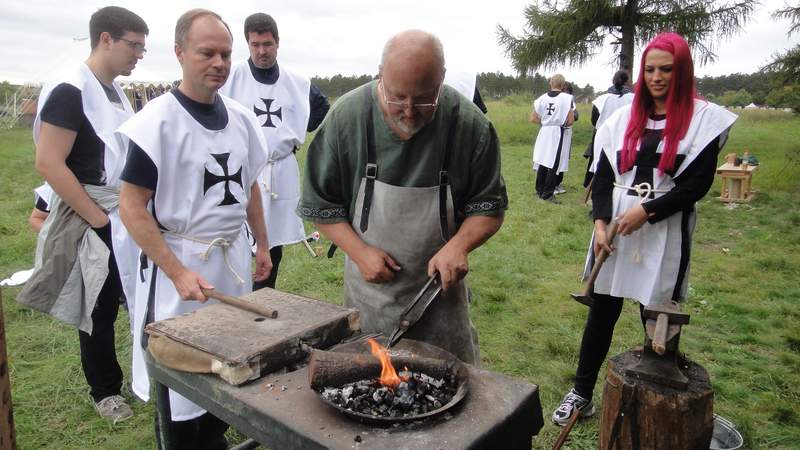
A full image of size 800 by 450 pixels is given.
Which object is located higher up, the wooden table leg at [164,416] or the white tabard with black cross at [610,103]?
the white tabard with black cross at [610,103]

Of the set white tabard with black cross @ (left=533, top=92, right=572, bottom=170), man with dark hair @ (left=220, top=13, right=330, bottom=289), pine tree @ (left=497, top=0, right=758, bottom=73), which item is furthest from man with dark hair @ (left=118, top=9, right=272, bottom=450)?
pine tree @ (left=497, top=0, right=758, bottom=73)

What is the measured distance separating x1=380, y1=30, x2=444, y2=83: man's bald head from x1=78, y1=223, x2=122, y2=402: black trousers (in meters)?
1.99

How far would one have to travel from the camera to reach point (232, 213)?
8.20ft

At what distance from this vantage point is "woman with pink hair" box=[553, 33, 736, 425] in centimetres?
265

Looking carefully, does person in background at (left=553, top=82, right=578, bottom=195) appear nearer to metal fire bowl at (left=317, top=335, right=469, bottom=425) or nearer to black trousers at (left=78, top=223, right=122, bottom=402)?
black trousers at (left=78, top=223, right=122, bottom=402)

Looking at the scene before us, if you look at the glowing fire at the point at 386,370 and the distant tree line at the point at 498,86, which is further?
the distant tree line at the point at 498,86

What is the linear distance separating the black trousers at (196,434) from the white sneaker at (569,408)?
1775mm

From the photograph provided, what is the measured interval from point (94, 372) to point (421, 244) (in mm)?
2287

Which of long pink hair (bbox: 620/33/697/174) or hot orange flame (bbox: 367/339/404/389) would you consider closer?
hot orange flame (bbox: 367/339/404/389)

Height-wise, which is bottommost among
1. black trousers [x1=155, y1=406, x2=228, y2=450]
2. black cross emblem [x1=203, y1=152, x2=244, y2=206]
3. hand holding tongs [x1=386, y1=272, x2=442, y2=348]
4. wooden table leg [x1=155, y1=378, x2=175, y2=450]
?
black trousers [x1=155, y1=406, x2=228, y2=450]

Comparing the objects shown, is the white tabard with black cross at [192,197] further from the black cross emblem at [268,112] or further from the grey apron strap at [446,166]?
the black cross emblem at [268,112]

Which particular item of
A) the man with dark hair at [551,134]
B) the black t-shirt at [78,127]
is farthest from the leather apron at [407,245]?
the man with dark hair at [551,134]

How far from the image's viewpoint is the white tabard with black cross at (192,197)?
7.47ft

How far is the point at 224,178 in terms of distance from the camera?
7.95 feet
